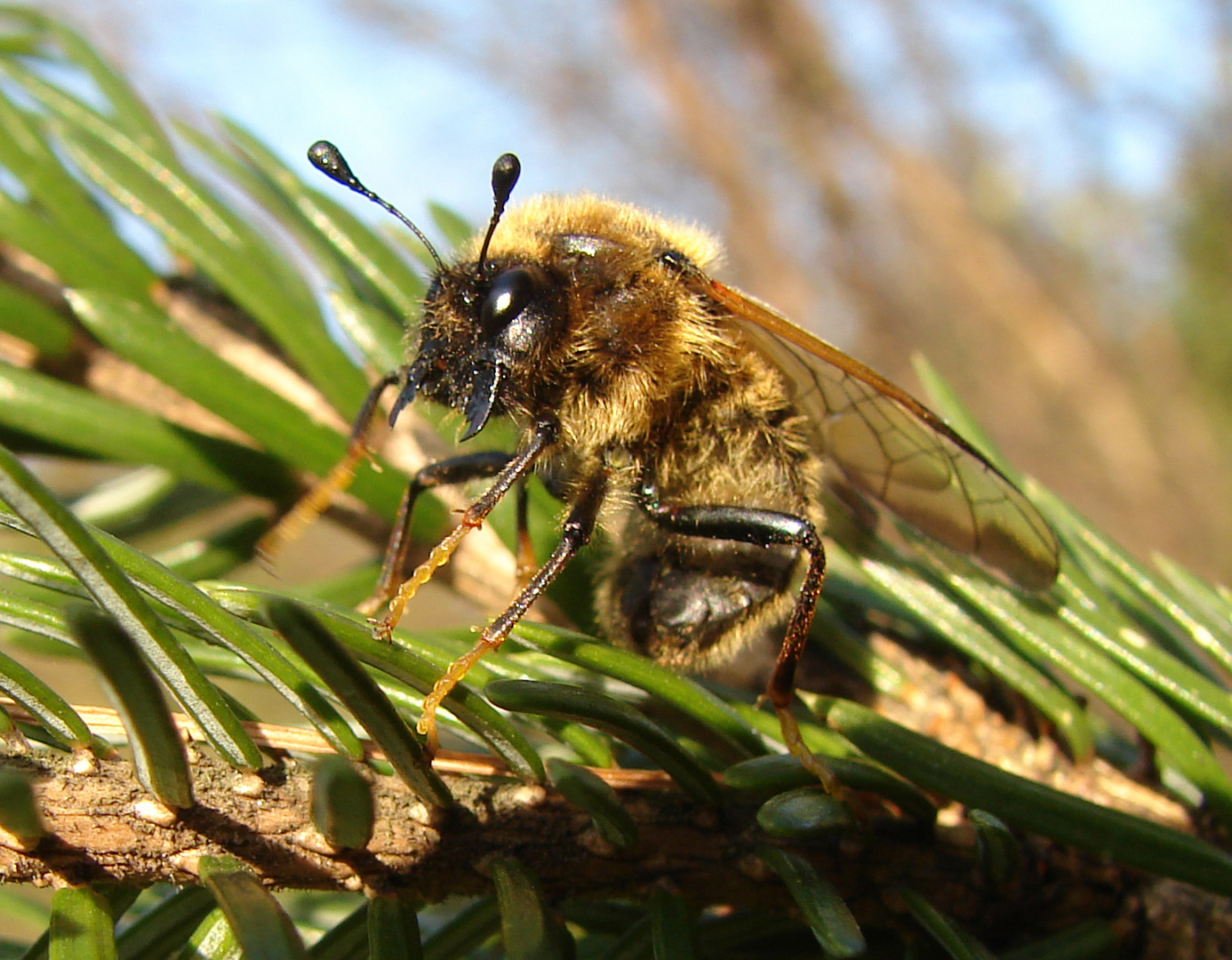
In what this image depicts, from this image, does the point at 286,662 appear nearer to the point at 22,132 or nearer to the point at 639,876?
the point at 639,876

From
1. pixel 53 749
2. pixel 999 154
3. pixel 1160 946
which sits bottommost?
pixel 1160 946

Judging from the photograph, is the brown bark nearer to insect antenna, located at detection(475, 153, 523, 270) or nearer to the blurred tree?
insect antenna, located at detection(475, 153, 523, 270)

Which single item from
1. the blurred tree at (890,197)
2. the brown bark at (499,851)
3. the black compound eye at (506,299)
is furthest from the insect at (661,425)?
the blurred tree at (890,197)

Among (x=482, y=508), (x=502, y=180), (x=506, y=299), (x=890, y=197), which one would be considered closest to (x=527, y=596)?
(x=482, y=508)

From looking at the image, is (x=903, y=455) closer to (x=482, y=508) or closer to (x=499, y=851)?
(x=482, y=508)

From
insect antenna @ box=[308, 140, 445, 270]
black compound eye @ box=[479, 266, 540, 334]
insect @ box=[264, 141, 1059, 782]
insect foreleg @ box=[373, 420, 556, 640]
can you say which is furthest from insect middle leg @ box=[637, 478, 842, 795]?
insect antenna @ box=[308, 140, 445, 270]

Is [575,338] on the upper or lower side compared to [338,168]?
lower

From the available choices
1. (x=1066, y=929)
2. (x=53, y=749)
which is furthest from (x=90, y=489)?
(x=1066, y=929)
